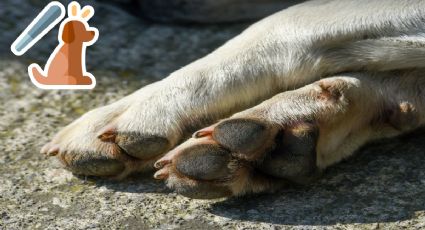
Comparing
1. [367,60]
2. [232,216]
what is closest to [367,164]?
[367,60]

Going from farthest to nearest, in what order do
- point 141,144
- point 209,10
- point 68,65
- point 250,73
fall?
point 209,10
point 68,65
point 250,73
point 141,144

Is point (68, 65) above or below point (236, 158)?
above

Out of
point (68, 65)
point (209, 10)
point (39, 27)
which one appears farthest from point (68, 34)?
point (209, 10)

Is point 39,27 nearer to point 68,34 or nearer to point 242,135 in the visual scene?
point 68,34

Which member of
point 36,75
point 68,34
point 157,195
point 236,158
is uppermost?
point 68,34

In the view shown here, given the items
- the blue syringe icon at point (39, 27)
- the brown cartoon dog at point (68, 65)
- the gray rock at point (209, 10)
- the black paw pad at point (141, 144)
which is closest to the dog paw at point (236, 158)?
the black paw pad at point (141, 144)

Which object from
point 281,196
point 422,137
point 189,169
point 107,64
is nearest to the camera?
point 189,169

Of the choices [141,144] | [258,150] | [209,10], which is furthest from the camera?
[209,10]

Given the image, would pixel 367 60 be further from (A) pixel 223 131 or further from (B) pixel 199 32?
(B) pixel 199 32
